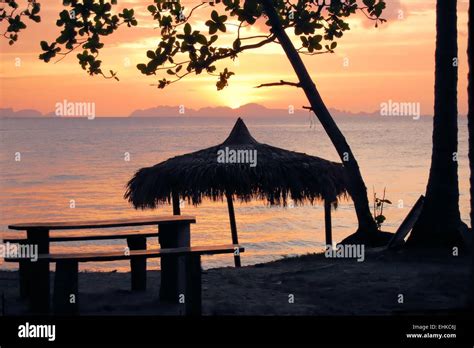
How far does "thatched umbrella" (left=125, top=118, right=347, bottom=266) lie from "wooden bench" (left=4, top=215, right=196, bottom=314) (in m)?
2.71

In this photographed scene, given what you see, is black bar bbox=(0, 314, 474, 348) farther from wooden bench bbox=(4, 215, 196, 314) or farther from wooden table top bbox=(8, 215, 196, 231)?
wooden table top bbox=(8, 215, 196, 231)

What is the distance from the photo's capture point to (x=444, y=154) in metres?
12.1

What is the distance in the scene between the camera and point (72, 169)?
2687 inches

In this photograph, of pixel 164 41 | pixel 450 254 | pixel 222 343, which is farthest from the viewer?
pixel 164 41

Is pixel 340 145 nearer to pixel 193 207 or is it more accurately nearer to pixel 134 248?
pixel 134 248

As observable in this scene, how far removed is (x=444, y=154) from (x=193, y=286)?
5.22 metres

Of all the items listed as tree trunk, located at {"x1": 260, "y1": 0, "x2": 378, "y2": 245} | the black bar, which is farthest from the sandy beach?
the black bar

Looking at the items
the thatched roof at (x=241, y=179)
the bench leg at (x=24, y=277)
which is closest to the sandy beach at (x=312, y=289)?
the bench leg at (x=24, y=277)

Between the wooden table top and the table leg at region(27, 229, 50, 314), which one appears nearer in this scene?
the table leg at region(27, 229, 50, 314)

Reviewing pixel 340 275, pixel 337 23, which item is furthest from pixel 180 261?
pixel 337 23

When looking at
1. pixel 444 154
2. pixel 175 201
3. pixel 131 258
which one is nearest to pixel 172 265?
pixel 131 258

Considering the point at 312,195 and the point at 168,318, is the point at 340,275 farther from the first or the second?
the point at 168,318

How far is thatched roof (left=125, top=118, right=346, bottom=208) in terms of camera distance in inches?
504

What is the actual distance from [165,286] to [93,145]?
326ft
